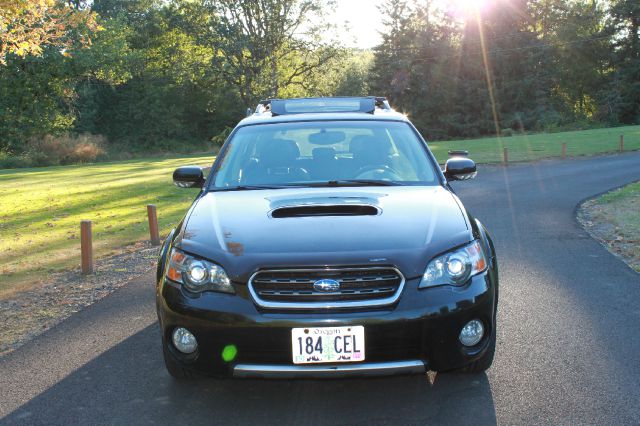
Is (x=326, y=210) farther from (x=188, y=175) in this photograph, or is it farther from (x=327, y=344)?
(x=188, y=175)

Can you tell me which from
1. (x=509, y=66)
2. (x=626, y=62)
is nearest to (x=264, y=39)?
(x=509, y=66)

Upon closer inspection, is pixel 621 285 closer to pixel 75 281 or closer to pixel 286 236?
pixel 286 236

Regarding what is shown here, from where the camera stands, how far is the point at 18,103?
46312mm

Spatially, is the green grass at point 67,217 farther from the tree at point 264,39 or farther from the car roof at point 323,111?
the tree at point 264,39

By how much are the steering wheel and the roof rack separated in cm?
91

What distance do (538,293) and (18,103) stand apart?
155 feet

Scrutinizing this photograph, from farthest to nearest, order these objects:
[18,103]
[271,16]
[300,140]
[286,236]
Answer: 1. [271,16]
2. [18,103]
3. [300,140]
4. [286,236]

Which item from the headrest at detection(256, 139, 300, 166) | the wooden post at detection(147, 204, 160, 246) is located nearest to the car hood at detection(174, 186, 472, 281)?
the headrest at detection(256, 139, 300, 166)

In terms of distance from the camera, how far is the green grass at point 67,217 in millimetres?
9430

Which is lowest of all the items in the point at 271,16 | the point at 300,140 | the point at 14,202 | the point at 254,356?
the point at 14,202

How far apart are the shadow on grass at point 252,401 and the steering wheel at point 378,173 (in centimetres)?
153

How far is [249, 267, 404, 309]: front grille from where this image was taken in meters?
3.47

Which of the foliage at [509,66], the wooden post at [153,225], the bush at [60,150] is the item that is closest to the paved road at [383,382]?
the wooden post at [153,225]

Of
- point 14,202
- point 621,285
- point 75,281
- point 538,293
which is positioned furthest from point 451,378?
point 14,202
